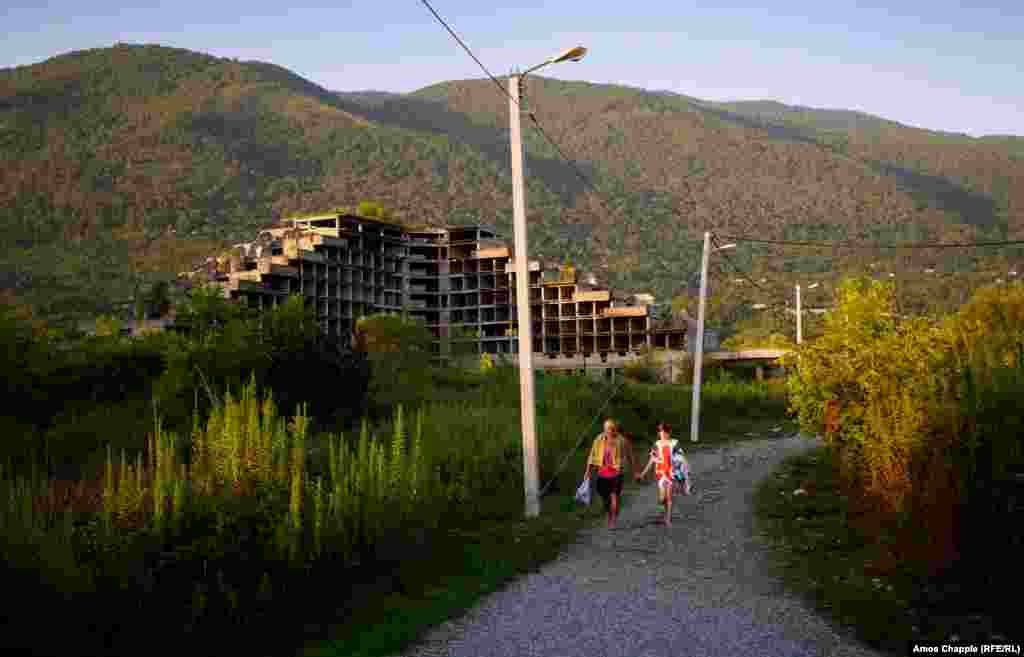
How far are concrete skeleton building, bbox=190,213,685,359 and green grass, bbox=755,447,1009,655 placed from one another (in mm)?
68137

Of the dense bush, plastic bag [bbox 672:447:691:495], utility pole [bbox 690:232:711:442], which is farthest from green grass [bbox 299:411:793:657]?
utility pole [bbox 690:232:711:442]

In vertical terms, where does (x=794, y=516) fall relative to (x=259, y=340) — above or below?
below

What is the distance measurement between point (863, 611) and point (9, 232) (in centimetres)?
11148

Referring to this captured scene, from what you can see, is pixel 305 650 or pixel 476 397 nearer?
pixel 305 650

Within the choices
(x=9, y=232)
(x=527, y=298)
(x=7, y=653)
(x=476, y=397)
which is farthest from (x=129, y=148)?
(x=7, y=653)

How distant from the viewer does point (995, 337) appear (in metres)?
12.9

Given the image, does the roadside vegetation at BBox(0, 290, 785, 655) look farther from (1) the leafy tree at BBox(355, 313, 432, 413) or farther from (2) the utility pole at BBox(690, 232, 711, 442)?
(2) the utility pole at BBox(690, 232, 711, 442)

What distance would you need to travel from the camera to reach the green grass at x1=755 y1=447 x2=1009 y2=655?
9930 mm

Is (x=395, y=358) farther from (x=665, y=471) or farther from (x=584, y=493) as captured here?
(x=665, y=471)

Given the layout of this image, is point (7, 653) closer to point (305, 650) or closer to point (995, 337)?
point (305, 650)

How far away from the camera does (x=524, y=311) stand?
726 inches

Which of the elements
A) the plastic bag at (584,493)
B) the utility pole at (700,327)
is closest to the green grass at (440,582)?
the plastic bag at (584,493)

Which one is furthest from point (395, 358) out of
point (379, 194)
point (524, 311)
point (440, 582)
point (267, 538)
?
point (379, 194)

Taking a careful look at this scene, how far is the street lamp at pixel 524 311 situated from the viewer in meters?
17.8
